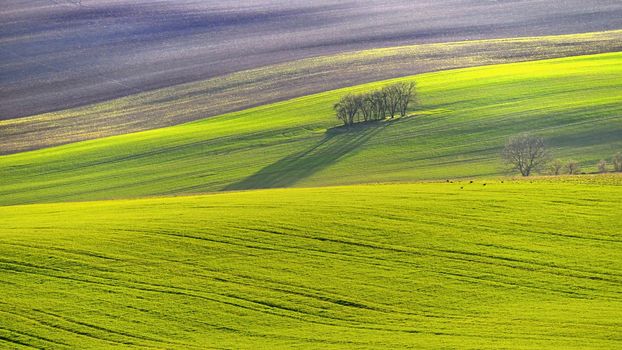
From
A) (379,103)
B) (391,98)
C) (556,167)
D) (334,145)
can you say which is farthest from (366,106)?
(556,167)

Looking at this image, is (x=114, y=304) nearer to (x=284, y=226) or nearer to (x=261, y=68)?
(x=284, y=226)

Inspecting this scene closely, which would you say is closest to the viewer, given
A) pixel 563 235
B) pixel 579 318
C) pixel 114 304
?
pixel 579 318

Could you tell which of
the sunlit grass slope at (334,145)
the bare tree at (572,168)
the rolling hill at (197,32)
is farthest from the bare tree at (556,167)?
the rolling hill at (197,32)

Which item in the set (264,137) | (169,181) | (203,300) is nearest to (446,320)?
(203,300)

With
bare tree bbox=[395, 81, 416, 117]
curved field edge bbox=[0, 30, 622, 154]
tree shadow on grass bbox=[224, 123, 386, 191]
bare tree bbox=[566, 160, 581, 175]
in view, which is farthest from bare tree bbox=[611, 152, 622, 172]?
curved field edge bbox=[0, 30, 622, 154]

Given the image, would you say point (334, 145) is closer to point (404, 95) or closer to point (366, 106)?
point (366, 106)

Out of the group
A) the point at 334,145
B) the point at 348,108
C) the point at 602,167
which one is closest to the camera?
the point at 602,167

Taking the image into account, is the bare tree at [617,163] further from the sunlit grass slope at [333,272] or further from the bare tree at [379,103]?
the bare tree at [379,103]
